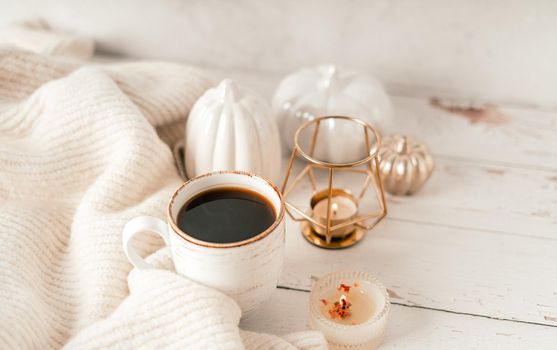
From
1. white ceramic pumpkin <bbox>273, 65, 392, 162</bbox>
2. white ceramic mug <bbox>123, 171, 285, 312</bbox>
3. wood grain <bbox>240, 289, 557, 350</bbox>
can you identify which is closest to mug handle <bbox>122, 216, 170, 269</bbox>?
white ceramic mug <bbox>123, 171, 285, 312</bbox>

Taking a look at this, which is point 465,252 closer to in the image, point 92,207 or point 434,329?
point 434,329

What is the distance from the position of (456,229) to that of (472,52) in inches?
12.8

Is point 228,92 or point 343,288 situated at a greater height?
point 228,92

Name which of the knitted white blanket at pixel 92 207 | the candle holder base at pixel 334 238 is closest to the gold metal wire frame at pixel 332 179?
the candle holder base at pixel 334 238

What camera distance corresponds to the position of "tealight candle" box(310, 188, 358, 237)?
2.16ft

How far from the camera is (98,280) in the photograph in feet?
1.85

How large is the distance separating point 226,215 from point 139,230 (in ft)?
0.26

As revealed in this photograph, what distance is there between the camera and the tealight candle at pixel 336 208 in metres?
0.66

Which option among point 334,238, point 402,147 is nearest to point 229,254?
point 334,238

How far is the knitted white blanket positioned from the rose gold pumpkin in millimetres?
252

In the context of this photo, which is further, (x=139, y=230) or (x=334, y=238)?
(x=334, y=238)

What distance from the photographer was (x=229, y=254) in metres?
0.49

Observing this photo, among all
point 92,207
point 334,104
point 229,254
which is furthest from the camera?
point 334,104

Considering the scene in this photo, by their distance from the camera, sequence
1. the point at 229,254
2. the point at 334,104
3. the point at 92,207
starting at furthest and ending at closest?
the point at 334,104, the point at 92,207, the point at 229,254
